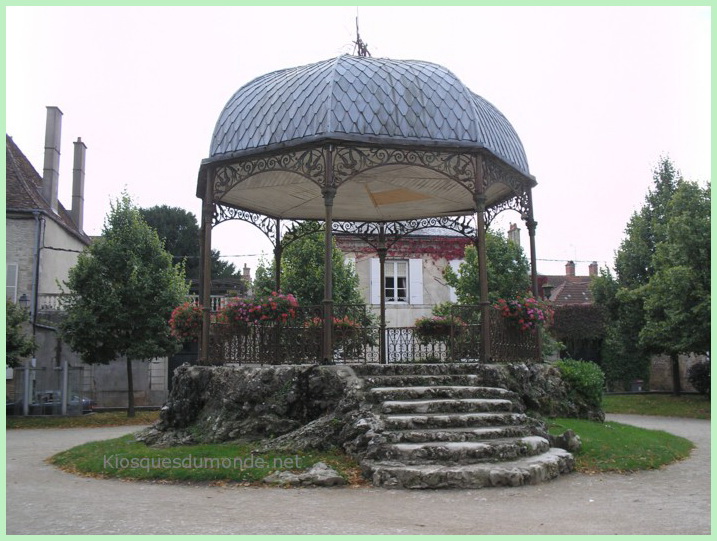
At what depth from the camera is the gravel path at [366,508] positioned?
18.7ft

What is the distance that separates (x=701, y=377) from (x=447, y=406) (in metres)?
20.6

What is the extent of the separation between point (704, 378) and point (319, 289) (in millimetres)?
15056

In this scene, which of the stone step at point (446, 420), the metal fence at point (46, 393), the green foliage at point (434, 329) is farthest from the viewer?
the metal fence at point (46, 393)

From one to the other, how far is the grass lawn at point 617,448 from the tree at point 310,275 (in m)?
13.4

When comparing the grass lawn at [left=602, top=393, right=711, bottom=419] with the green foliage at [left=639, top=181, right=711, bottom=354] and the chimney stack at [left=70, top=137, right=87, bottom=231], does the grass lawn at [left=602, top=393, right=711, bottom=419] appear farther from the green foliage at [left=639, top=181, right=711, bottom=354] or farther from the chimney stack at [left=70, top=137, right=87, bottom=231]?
the chimney stack at [left=70, top=137, right=87, bottom=231]

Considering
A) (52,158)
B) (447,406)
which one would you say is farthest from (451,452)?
(52,158)

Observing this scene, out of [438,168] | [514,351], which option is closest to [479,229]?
[438,168]

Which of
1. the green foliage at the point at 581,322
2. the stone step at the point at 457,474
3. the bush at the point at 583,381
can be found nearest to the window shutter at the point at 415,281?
the green foliage at the point at 581,322

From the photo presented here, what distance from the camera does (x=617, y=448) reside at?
9680 millimetres

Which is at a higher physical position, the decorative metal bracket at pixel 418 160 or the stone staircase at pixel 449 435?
the decorative metal bracket at pixel 418 160

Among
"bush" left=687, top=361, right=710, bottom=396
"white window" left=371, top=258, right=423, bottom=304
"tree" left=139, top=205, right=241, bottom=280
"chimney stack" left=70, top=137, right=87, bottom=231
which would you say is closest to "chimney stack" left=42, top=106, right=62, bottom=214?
"chimney stack" left=70, top=137, right=87, bottom=231

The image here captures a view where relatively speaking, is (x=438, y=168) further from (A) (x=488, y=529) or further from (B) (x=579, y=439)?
(A) (x=488, y=529)

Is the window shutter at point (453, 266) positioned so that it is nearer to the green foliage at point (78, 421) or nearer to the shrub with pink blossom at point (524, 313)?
the green foliage at point (78, 421)

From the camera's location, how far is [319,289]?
24.1m
